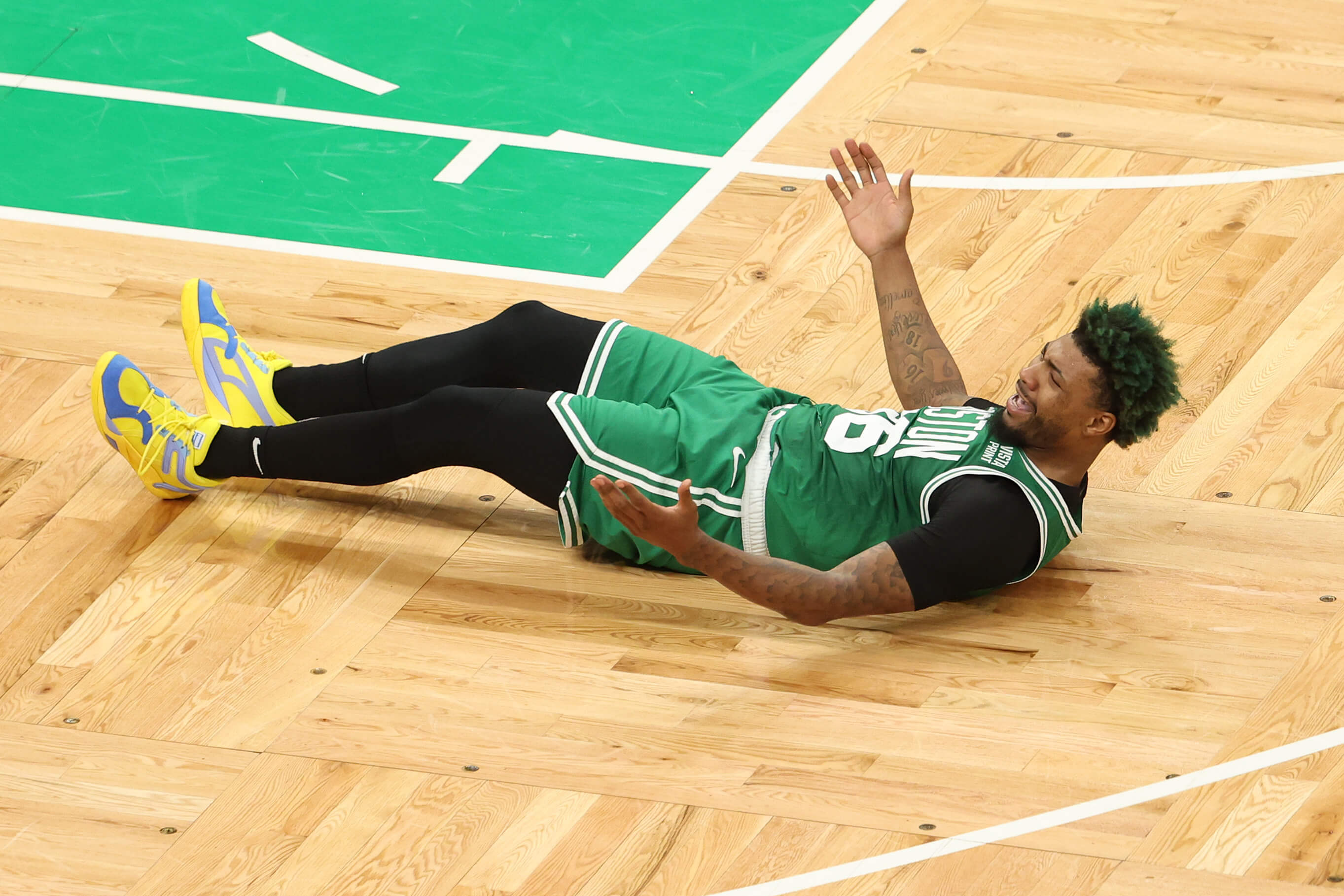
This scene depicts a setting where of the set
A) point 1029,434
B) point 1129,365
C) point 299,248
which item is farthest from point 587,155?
point 1129,365

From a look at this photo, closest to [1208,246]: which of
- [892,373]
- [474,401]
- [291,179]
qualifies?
[892,373]

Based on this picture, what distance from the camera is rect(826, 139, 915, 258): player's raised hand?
4383 millimetres

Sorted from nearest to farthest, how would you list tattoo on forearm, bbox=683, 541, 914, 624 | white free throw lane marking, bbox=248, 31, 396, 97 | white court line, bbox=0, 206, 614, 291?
tattoo on forearm, bbox=683, 541, 914, 624
white court line, bbox=0, 206, 614, 291
white free throw lane marking, bbox=248, 31, 396, 97

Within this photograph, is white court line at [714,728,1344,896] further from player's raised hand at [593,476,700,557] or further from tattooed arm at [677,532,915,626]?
player's raised hand at [593,476,700,557]

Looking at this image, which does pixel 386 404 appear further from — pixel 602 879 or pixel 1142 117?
pixel 1142 117

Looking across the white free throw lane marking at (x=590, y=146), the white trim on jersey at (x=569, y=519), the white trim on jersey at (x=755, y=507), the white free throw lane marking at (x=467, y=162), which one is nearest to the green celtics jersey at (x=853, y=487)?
the white trim on jersey at (x=755, y=507)

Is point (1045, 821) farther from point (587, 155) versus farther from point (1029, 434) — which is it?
point (587, 155)

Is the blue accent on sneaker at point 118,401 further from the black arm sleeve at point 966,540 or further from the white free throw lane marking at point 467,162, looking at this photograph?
the black arm sleeve at point 966,540

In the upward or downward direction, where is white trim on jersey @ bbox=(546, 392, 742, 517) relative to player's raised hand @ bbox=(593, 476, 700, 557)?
downward

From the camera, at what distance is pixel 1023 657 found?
3.89 metres

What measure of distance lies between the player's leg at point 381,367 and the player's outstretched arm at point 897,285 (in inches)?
24.7

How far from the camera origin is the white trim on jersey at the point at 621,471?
3.98m

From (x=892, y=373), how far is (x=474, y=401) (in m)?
0.90

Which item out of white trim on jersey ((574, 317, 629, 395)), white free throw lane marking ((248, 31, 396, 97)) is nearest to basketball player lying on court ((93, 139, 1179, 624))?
white trim on jersey ((574, 317, 629, 395))
